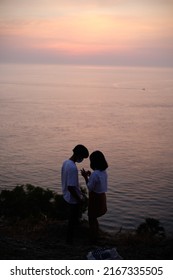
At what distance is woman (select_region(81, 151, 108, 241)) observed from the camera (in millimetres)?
6363

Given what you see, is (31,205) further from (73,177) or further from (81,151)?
(81,151)

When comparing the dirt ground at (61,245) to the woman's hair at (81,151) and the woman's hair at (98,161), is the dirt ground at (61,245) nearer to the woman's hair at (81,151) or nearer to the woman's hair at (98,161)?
the woman's hair at (98,161)

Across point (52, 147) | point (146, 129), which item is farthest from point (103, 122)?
point (52, 147)

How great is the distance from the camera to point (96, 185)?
21.2ft

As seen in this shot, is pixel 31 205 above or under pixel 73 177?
under

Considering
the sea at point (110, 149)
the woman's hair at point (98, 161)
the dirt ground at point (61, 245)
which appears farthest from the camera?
the sea at point (110, 149)

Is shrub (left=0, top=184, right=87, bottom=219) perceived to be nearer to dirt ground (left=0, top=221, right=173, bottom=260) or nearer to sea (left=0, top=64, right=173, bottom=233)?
dirt ground (left=0, top=221, right=173, bottom=260)

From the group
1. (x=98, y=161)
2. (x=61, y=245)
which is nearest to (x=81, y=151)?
(x=98, y=161)

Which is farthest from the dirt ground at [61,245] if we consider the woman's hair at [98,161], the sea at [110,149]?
the sea at [110,149]

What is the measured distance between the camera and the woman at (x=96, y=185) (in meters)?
6.36

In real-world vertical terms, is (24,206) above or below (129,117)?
below
